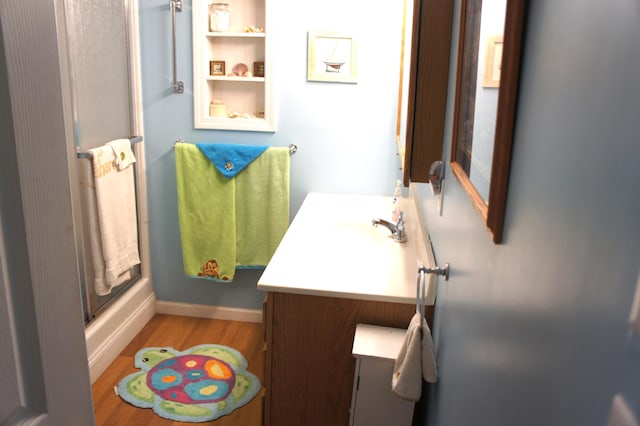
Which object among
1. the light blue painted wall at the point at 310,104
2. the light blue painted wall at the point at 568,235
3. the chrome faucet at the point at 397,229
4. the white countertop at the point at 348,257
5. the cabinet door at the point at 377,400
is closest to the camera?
the light blue painted wall at the point at 568,235

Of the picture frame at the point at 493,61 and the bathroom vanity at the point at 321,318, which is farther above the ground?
the picture frame at the point at 493,61

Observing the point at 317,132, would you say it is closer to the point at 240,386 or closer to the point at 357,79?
the point at 357,79

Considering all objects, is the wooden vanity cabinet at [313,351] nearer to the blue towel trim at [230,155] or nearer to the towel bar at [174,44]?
the blue towel trim at [230,155]

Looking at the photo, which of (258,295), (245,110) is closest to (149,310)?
(258,295)

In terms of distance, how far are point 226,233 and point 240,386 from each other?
81 centimetres

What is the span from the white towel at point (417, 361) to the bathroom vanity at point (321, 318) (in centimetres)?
30

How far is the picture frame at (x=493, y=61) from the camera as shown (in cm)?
84

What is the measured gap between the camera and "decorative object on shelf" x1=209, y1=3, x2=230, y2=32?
2828 mm

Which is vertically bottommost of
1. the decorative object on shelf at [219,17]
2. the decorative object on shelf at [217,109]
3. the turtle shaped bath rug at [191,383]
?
the turtle shaped bath rug at [191,383]

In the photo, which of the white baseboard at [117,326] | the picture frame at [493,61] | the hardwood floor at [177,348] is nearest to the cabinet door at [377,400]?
the hardwood floor at [177,348]

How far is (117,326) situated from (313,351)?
1.49 m

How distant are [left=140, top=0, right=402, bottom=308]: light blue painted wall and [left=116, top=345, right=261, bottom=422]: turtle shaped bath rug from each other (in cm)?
85

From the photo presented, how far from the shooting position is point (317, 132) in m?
2.95

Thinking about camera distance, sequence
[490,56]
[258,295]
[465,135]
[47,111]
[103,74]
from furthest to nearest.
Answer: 1. [258,295]
2. [103,74]
3. [465,135]
4. [490,56]
5. [47,111]
